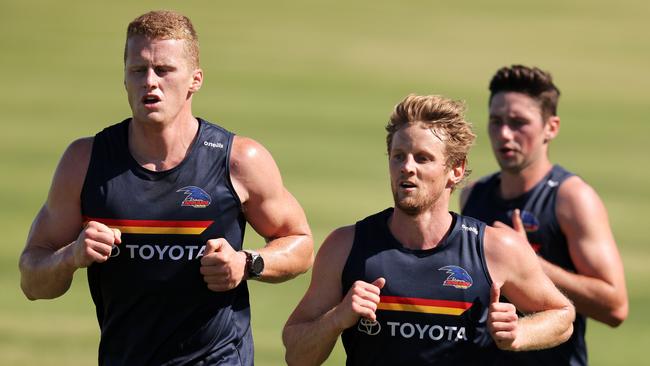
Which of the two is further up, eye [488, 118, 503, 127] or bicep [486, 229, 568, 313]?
eye [488, 118, 503, 127]

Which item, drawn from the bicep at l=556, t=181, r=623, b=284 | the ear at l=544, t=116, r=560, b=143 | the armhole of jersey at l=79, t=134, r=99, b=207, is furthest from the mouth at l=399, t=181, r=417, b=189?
the ear at l=544, t=116, r=560, b=143

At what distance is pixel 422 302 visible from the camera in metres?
6.00

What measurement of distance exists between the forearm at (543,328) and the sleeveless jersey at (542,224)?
4.76ft

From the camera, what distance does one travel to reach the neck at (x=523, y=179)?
833 cm

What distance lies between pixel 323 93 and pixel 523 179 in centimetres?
1599

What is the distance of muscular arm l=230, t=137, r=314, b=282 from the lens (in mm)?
6477

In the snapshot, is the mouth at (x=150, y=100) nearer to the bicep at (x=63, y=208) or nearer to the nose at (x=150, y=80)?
the nose at (x=150, y=80)

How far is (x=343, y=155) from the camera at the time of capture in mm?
20156

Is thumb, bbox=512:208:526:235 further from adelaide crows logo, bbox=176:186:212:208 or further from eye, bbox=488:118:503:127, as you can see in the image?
adelaide crows logo, bbox=176:186:212:208

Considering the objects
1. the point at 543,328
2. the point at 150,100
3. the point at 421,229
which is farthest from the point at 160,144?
the point at 543,328

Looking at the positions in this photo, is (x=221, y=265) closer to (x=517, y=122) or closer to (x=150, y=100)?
(x=150, y=100)

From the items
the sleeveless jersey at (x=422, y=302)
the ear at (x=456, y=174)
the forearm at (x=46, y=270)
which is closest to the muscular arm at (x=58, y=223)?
the forearm at (x=46, y=270)

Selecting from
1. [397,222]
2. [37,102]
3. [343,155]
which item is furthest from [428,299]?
[37,102]

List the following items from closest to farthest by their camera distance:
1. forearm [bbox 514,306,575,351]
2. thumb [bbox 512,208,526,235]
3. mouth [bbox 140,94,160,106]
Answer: forearm [bbox 514,306,575,351] < mouth [bbox 140,94,160,106] < thumb [bbox 512,208,526,235]
